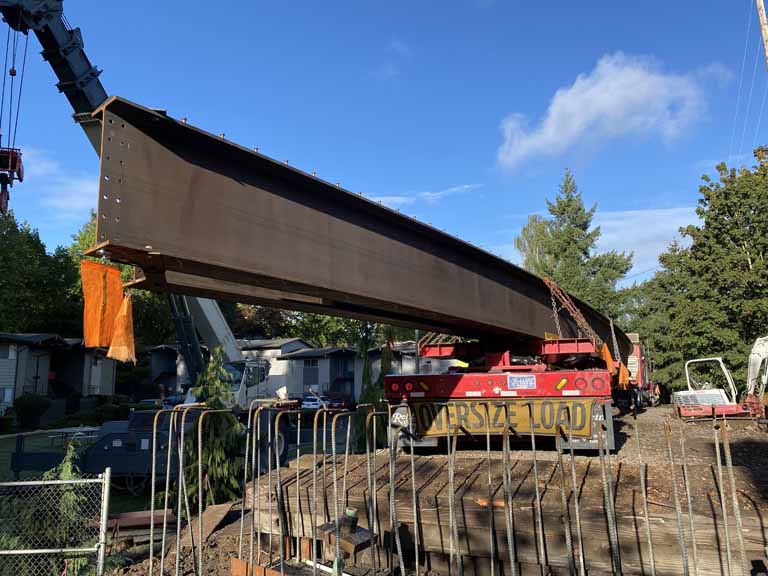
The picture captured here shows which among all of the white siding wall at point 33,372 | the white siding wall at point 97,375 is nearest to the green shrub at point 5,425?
the white siding wall at point 33,372

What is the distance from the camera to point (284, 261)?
5.64 m

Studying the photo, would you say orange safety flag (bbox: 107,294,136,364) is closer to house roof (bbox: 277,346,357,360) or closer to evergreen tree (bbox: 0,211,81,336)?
evergreen tree (bbox: 0,211,81,336)

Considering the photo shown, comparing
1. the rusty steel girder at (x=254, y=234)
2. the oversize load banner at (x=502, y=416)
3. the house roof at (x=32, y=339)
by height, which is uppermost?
the house roof at (x=32, y=339)

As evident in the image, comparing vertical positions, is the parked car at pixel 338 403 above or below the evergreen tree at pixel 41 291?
below

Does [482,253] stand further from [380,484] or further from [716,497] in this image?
[716,497]

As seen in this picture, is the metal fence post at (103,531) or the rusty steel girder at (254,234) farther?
the metal fence post at (103,531)

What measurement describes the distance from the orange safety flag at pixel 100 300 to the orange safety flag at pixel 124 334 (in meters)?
0.04

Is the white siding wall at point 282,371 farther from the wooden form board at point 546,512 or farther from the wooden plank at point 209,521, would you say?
the wooden form board at point 546,512

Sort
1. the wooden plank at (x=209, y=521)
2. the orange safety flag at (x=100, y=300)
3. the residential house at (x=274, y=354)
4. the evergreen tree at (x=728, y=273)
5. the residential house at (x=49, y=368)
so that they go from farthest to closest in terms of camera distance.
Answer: the residential house at (x=274, y=354)
the residential house at (x=49, y=368)
the evergreen tree at (x=728, y=273)
the wooden plank at (x=209, y=521)
the orange safety flag at (x=100, y=300)

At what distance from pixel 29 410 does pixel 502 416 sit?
29.5 metres

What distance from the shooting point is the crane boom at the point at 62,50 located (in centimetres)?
1592

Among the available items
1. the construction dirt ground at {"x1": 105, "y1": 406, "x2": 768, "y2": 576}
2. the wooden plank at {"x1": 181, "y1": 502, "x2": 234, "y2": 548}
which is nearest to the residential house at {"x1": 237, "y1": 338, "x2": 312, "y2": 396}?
the wooden plank at {"x1": 181, "y1": 502, "x2": 234, "y2": 548}

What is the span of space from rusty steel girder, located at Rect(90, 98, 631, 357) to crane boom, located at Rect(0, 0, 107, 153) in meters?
13.5

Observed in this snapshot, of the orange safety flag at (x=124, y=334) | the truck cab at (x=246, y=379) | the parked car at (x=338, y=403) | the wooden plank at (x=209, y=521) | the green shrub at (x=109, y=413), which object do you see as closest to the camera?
the orange safety flag at (x=124, y=334)
